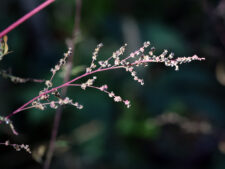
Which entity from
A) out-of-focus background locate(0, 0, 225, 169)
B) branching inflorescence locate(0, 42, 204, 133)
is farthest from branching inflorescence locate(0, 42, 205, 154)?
out-of-focus background locate(0, 0, 225, 169)

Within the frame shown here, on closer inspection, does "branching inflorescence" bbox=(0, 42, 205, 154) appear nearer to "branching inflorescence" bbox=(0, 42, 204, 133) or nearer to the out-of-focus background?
"branching inflorescence" bbox=(0, 42, 204, 133)

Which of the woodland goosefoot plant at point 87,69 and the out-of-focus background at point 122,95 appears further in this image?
Answer: the out-of-focus background at point 122,95

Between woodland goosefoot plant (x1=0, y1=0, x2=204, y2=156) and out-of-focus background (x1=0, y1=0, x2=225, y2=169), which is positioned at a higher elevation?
out-of-focus background (x1=0, y1=0, x2=225, y2=169)

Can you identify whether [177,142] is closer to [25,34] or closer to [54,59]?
[54,59]

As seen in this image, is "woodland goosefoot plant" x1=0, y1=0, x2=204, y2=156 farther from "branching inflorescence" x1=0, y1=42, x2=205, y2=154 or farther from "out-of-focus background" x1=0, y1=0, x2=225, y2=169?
"out-of-focus background" x1=0, y1=0, x2=225, y2=169

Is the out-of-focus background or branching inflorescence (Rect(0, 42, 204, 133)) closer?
branching inflorescence (Rect(0, 42, 204, 133))

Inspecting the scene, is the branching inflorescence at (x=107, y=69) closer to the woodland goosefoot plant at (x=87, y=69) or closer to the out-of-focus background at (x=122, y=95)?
the woodland goosefoot plant at (x=87, y=69)

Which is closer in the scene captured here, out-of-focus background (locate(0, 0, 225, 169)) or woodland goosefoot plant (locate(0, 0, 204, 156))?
woodland goosefoot plant (locate(0, 0, 204, 156))

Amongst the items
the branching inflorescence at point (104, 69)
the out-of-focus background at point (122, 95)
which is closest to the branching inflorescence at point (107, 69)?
the branching inflorescence at point (104, 69)

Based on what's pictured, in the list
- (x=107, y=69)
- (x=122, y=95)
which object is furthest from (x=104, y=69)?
(x=122, y=95)
